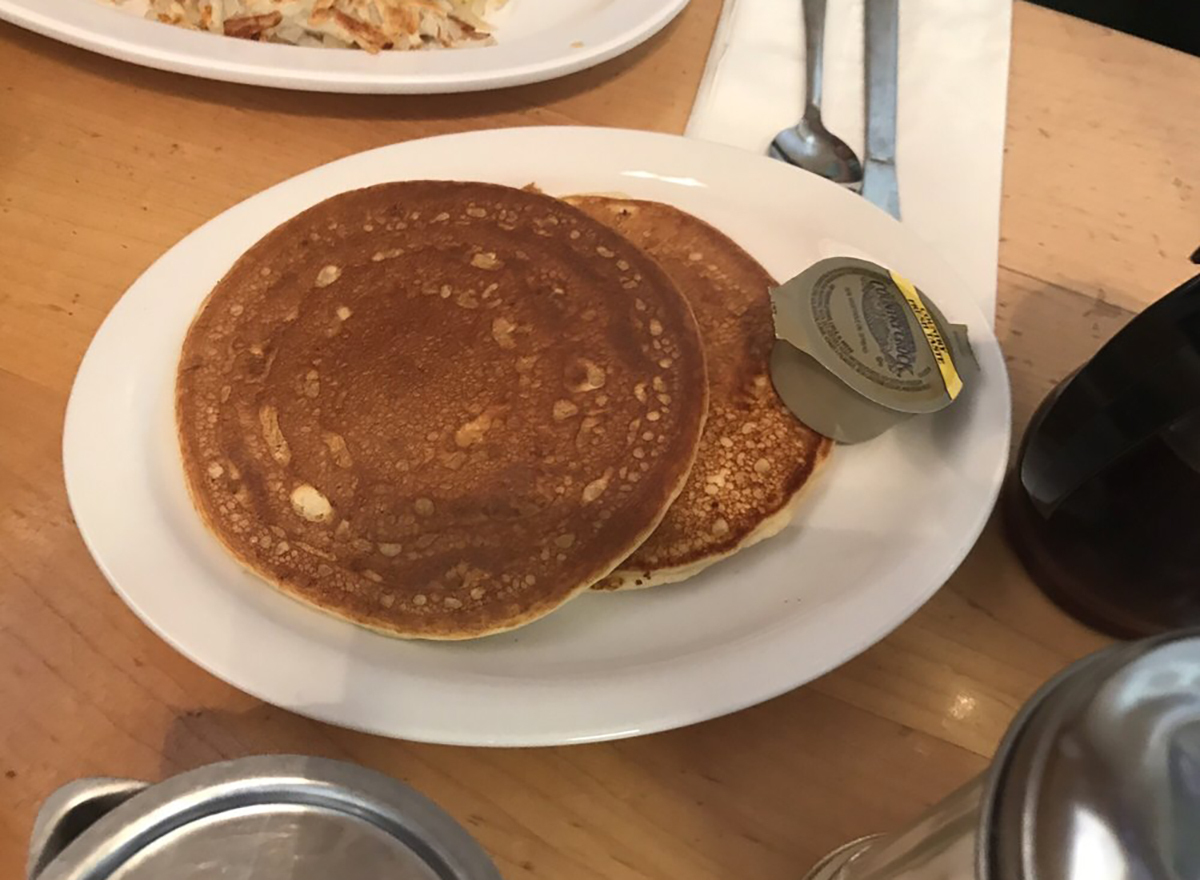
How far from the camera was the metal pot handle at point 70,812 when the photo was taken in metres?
0.48

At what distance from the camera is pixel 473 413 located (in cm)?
79

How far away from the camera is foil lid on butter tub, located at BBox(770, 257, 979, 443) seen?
2.55 ft

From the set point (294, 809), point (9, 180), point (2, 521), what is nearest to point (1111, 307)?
point (294, 809)

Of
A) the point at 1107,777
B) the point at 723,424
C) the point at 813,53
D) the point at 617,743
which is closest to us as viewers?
the point at 1107,777

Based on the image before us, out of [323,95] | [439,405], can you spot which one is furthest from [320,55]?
[439,405]

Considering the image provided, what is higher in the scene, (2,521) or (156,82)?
(156,82)

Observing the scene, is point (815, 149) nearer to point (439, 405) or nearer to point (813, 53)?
point (813, 53)

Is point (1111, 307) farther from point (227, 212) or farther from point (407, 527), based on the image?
point (227, 212)

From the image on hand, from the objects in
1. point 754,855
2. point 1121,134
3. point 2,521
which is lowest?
point 754,855

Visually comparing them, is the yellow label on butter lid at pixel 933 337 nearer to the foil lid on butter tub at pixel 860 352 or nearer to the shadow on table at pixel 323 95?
the foil lid on butter tub at pixel 860 352

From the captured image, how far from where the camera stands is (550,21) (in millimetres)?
1237

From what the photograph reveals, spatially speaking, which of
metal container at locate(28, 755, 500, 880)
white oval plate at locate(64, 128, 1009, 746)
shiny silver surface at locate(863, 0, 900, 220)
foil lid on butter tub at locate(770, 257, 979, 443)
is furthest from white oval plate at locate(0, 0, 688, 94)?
metal container at locate(28, 755, 500, 880)

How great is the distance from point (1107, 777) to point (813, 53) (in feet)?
3.48

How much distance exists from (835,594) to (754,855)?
199mm
